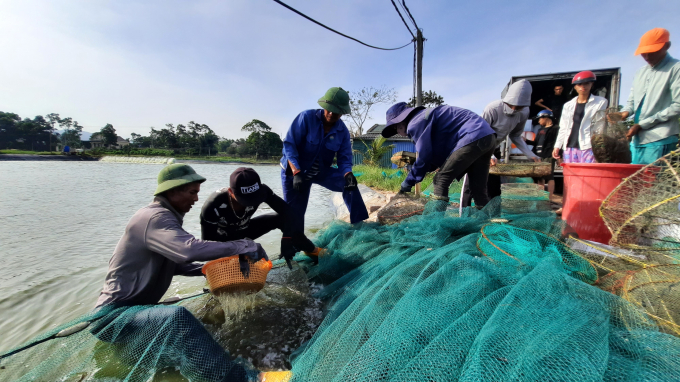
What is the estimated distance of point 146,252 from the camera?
1.89 m

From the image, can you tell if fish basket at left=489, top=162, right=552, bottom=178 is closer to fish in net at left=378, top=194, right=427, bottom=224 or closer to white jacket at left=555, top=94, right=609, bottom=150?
white jacket at left=555, top=94, right=609, bottom=150

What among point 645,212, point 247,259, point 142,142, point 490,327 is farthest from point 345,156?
point 142,142

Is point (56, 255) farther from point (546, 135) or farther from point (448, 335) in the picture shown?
point (546, 135)

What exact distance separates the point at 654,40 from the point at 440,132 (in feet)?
6.74

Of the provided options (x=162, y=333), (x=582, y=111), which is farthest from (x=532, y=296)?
(x=582, y=111)

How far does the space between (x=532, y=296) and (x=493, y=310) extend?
205 millimetres

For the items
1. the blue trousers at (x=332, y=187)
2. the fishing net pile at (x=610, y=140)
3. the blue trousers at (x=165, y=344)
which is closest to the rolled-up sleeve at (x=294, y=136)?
the blue trousers at (x=332, y=187)

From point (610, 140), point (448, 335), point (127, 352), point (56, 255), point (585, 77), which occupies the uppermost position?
point (585, 77)

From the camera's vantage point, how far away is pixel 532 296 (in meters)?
1.47

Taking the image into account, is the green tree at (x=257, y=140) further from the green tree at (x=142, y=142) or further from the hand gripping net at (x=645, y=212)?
the hand gripping net at (x=645, y=212)

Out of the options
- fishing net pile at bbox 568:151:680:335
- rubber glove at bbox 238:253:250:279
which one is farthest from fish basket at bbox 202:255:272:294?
fishing net pile at bbox 568:151:680:335

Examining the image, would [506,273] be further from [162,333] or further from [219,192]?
[219,192]

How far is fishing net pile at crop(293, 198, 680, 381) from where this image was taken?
3.62 feet

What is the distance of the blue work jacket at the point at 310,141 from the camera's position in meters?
3.68
